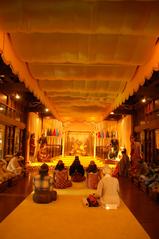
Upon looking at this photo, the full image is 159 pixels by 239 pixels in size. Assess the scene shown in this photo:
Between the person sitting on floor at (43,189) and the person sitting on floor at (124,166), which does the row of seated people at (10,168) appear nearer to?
the person sitting on floor at (43,189)

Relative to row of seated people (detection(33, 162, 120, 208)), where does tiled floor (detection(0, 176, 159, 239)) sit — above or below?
below

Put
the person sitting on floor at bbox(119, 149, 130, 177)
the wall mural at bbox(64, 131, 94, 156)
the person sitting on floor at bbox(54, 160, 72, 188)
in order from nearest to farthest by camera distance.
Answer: the person sitting on floor at bbox(54, 160, 72, 188) < the person sitting on floor at bbox(119, 149, 130, 177) < the wall mural at bbox(64, 131, 94, 156)

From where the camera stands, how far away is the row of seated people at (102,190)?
4.96 meters

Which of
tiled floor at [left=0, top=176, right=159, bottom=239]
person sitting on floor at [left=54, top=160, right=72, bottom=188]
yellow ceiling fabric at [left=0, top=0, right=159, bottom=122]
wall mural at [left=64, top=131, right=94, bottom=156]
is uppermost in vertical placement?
yellow ceiling fabric at [left=0, top=0, right=159, bottom=122]

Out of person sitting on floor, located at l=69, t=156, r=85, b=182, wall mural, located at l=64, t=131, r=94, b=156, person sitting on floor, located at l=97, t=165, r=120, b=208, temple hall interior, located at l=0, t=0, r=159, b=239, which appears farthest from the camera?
wall mural, located at l=64, t=131, r=94, b=156

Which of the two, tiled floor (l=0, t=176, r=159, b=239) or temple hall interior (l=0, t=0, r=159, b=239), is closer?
temple hall interior (l=0, t=0, r=159, b=239)

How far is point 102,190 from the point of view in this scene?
5.04 m

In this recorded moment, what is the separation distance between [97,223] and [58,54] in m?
2.90

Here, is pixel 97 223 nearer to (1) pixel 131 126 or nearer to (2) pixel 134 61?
(2) pixel 134 61

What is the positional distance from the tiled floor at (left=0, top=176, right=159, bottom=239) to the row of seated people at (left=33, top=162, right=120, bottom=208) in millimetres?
437

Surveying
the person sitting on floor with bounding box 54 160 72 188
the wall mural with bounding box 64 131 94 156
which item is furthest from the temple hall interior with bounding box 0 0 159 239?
the wall mural with bounding box 64 131 94 156

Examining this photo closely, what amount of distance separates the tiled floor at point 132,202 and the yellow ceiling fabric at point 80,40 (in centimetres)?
257

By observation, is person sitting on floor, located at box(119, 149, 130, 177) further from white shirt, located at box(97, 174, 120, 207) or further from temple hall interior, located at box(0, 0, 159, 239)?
white shirt, located at box(97, 174, 120, 207)

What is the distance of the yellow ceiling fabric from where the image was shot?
2984 mm
